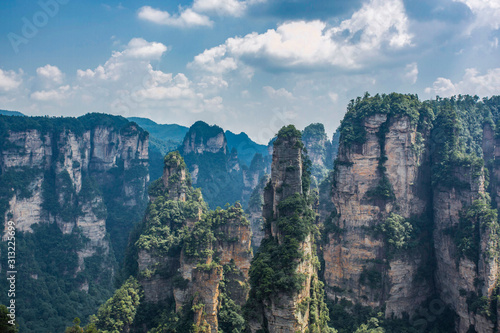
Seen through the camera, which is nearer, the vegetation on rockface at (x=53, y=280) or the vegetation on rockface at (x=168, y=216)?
the vegetation on rockface at (x=168, y=216)

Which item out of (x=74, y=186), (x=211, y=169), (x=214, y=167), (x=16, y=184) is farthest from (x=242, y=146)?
(x=16, y=184)

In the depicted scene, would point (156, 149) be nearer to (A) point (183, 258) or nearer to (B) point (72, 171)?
(B) point (72, 171)

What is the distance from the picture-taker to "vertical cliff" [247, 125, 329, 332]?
25.8 meters

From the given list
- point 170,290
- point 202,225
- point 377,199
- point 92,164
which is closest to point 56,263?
point 92,164

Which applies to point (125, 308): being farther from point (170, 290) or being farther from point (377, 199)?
point (377, 199)

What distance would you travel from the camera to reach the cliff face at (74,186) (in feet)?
229

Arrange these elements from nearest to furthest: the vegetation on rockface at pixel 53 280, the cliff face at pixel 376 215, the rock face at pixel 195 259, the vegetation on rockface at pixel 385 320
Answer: the rock face at pixel 195 259 < the vegetation on rockface at pixel 385 320 < the cliff face at pixel 376 215 < the vegetation on rockface at pixel 53 280

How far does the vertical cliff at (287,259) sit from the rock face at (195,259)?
6.72 m

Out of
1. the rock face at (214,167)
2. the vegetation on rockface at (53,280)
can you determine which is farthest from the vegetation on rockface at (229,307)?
the rock face at (214,167)

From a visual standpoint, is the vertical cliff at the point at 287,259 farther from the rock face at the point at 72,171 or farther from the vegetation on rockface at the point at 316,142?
the vegetation on rockface at the point at 316,142

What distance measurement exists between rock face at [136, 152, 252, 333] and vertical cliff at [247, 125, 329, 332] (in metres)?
6.72

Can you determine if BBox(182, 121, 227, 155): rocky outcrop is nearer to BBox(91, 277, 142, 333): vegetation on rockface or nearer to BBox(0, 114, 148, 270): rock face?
BBox(0, 114, 148, 270): rock face

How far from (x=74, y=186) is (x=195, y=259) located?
56.1 meters

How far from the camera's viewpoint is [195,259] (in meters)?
37.0
